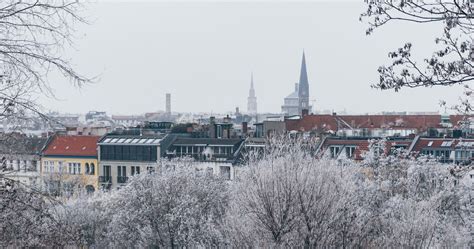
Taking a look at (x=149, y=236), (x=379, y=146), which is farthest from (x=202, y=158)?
(x=149, y=236)

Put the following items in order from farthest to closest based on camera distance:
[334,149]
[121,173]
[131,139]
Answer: [131,139] → [121,173] → [334,149]

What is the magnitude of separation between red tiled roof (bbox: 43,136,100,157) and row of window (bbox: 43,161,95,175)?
89 cm

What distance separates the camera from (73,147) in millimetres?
71000

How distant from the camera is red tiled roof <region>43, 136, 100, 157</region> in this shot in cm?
6962

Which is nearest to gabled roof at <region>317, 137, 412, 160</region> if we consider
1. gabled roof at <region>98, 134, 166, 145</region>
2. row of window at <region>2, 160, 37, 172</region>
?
gabled roof at <region>98, 134, 166, 145</region>

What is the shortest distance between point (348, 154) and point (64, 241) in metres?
49.4

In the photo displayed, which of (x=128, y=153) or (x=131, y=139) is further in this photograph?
(x=131, y=139)

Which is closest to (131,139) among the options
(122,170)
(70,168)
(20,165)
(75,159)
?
(122,170)

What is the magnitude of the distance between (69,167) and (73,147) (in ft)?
6.92

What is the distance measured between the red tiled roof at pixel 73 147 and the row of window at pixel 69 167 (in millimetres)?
889

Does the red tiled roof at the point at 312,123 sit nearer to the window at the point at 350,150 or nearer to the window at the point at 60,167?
the window at the point at 350,150

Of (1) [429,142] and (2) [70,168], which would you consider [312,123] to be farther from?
(2) [70,168]

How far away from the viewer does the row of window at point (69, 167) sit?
68.8 metres

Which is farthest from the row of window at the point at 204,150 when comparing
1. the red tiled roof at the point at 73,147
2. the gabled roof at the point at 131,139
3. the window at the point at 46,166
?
the window at the point at 46,166
